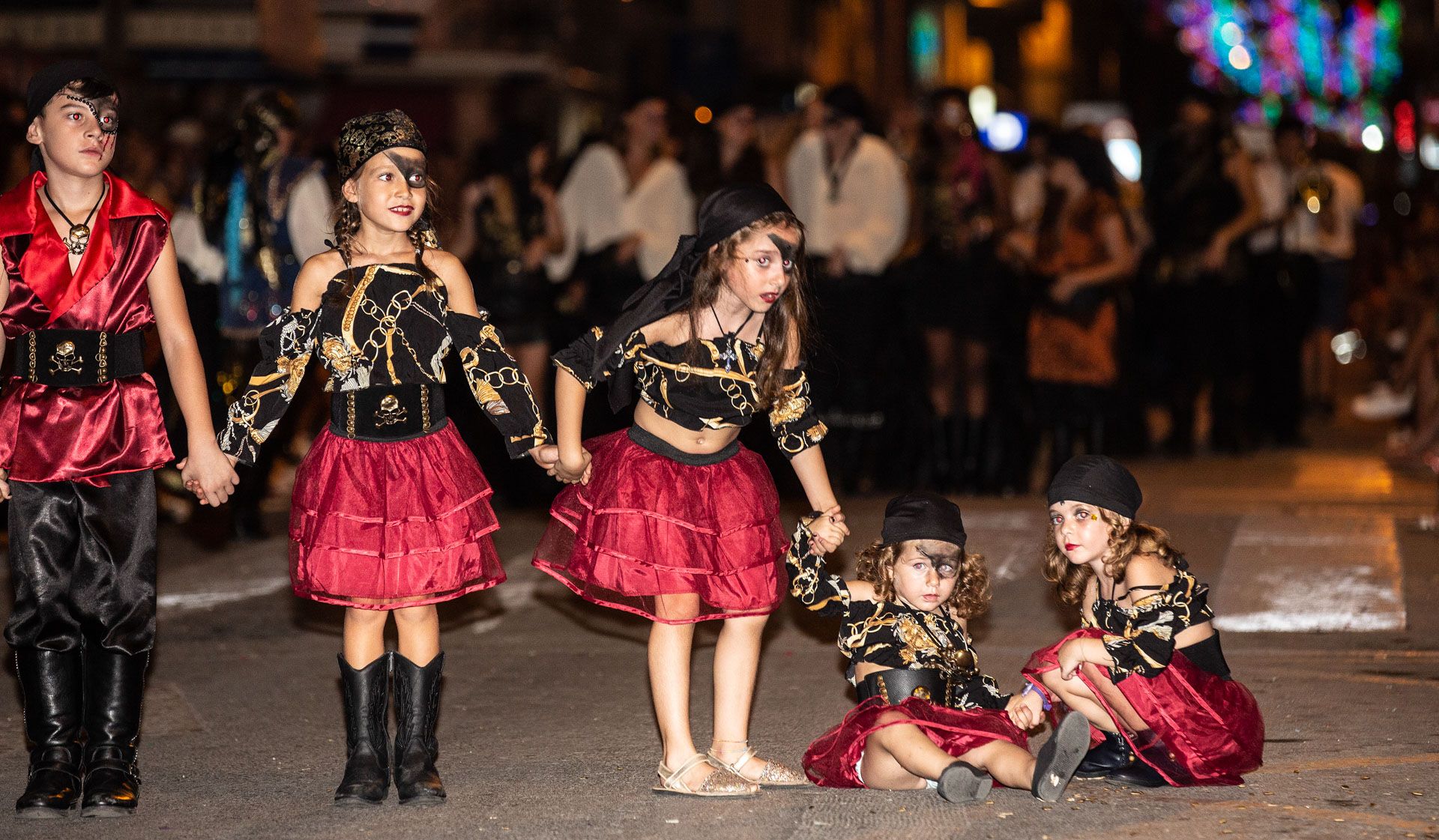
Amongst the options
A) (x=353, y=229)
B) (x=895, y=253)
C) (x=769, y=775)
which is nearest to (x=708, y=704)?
(x=769, y=775)

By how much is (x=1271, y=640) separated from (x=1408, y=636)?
0.51 metres

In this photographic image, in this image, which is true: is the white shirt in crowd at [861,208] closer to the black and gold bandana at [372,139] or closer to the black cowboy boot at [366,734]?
the black and gold bandana at [372,139]

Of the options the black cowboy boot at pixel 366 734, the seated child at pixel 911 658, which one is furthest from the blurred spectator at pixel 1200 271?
the black cowboy boot at pixel 366 734

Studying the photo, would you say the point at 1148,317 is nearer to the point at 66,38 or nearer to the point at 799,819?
the point at 799,819

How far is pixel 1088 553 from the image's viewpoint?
502 centimetres

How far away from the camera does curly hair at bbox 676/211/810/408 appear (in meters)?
4.96

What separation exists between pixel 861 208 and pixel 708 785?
5.82 meters

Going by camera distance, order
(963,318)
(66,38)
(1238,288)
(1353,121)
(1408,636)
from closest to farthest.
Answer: (1408,636) → (963,318) → (1238,288) → (66,38) → (1353,121)

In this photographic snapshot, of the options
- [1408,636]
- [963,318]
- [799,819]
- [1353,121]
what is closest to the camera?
[799,819]

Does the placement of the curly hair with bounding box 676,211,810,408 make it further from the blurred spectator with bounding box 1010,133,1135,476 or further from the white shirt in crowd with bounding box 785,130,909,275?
the blurred spectator with bounding box 1010,133,1135,476

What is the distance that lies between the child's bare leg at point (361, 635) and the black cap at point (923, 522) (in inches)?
56.3

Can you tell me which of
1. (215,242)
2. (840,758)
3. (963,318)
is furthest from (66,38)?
(840,758)

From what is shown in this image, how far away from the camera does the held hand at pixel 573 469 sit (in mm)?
4918

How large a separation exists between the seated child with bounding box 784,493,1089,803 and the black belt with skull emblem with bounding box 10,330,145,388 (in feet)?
6.44
